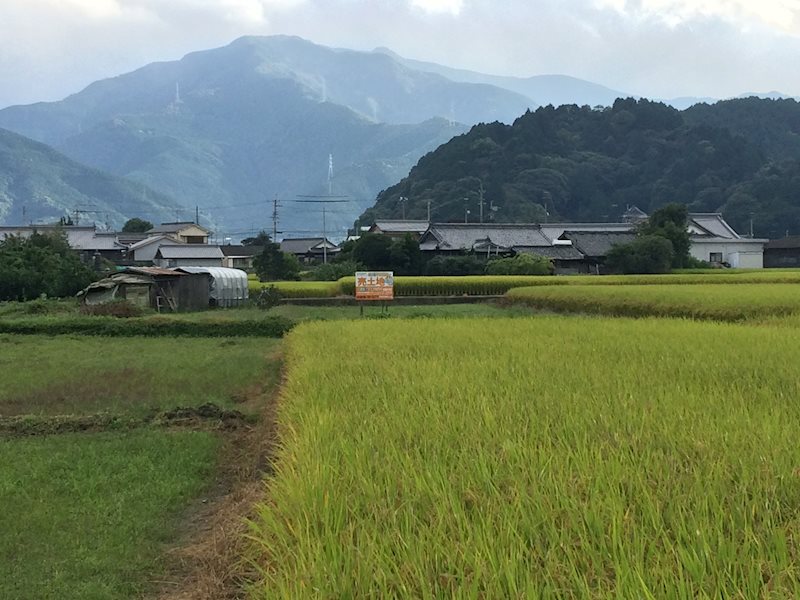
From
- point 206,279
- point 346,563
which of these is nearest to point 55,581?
point 346,563

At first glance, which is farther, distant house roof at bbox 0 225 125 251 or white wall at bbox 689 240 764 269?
distant house roof at bbox 0 225 125 251

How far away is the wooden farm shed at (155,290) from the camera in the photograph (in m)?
24.7

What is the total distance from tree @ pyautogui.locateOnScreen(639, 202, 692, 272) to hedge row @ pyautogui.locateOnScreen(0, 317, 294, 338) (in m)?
28.3

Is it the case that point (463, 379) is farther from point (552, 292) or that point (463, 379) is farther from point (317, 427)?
point (552, 292)

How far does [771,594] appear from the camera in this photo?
2.00m

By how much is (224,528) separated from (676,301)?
51.1 feet

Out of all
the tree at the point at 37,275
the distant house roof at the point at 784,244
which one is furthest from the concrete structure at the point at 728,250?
the tree at the point at 37,275

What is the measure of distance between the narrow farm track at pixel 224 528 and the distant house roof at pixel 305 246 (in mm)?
57850

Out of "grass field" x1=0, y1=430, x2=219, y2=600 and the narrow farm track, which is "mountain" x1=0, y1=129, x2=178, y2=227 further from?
the narrow farm track

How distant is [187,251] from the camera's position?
55.8 metres

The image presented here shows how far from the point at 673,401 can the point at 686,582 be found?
298cm

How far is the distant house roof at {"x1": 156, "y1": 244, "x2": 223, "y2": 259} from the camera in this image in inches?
2167

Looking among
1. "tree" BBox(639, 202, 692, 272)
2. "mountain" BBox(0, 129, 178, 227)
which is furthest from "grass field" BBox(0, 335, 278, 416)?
"mountain" BBox(0, 129, 178, 227)

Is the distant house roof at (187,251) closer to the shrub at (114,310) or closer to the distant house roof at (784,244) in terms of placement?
the shrub at (114,310)
